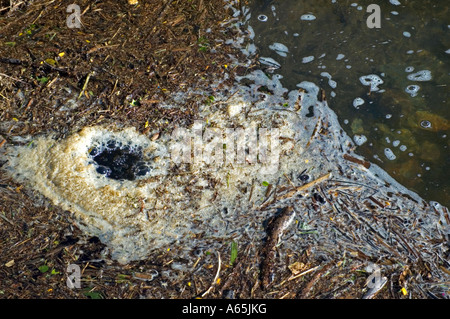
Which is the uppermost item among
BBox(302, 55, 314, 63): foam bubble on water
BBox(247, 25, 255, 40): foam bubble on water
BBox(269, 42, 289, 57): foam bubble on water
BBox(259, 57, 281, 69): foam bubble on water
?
BBox(247, 25, 255, 40): foam bubble on water

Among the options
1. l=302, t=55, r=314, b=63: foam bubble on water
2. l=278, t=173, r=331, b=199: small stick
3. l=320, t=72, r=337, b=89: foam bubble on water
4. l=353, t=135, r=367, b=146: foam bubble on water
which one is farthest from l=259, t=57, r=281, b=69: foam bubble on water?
l=278, t=173, r=331, b=199: small stick

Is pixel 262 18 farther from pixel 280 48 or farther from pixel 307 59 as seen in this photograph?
pixel 307 59

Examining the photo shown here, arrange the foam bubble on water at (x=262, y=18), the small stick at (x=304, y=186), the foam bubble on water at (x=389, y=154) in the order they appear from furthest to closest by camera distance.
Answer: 1. the foam bubble on water at (x=262, y=18)
2. the foam bubble on water at (x=389, y=154)
3. the small stick at (x=304, y=186)

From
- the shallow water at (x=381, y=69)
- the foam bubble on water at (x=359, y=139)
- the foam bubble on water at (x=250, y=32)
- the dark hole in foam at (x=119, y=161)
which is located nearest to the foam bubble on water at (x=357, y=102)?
the shallow water at (x=381, y=69)

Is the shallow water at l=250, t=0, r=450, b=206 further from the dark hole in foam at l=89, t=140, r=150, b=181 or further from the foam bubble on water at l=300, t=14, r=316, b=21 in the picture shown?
the dark hole in foam at l=89, t=140, r=150, b=181

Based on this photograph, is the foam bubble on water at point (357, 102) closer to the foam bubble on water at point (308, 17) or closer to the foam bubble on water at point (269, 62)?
the foam bubble on water at point (269, 62)
